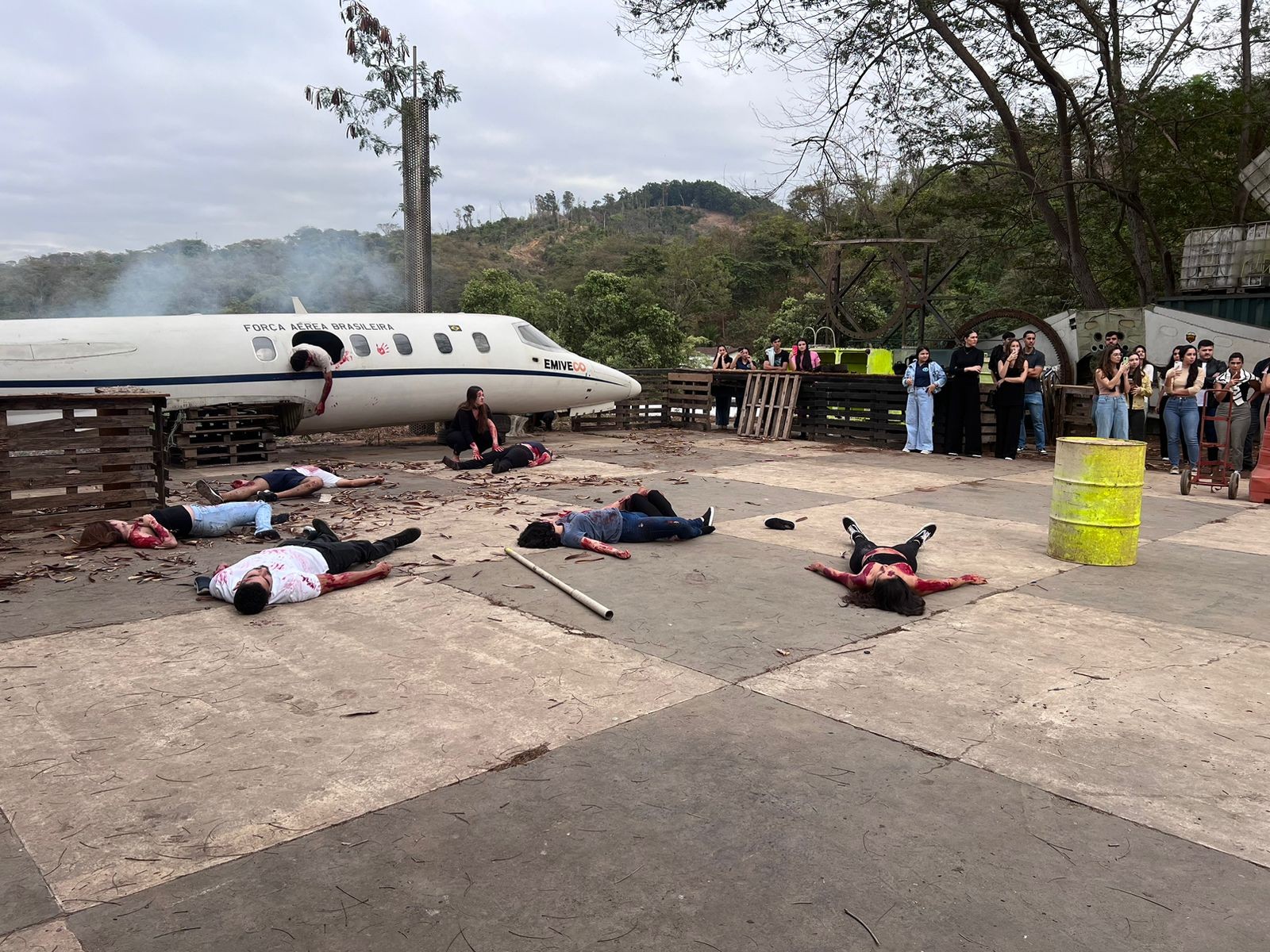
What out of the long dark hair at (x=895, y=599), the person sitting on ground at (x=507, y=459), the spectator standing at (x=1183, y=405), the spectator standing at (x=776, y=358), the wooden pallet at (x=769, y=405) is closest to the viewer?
the long dark hair at (x=895, y=599)

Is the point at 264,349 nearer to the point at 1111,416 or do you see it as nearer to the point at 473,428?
the point at 473,428

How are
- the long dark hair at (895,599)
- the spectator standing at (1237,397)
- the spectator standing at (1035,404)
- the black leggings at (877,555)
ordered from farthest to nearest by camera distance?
the spectator standing at (1035,404)
the spectator standing at (1237,397)
the black leggings at (877,555)
the long dark hair at (895,599)

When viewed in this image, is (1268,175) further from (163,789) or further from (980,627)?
(163,789)

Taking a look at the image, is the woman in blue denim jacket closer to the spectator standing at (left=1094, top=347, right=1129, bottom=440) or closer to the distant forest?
the spectator standing at (left=1094, top=347, right=1129, bottom=440)

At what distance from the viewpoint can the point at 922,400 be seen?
1594cm

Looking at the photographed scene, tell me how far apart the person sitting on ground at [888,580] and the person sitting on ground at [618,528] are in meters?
1.44

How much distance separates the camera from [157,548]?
8.09 metres

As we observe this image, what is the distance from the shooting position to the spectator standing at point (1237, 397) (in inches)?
474

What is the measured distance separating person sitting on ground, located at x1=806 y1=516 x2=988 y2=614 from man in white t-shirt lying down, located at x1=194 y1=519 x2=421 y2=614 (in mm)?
3475

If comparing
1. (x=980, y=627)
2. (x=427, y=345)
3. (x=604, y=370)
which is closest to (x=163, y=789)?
(x=980, y=627)

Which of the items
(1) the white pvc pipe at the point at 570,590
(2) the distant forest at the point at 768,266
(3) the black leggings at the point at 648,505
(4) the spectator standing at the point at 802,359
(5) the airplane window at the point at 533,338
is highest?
(2) the distant forest at the point at 768,266

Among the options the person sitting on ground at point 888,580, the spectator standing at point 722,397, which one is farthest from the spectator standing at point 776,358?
the person sitting on ground at point 888,580

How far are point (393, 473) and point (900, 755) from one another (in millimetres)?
10453

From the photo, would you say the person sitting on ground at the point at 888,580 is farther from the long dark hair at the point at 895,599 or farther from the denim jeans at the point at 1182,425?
the denim jeans at the point at 1182,425
